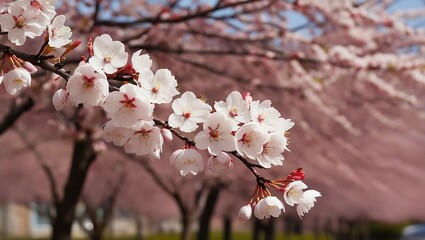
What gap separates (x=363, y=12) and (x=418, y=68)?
87 centimetres

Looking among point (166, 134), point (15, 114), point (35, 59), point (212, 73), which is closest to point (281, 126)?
point (166, 134)

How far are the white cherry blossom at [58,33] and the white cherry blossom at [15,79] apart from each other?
168mm

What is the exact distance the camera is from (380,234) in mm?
50719

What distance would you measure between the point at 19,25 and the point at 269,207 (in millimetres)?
1210

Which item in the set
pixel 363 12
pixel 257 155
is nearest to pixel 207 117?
pixel 257 155

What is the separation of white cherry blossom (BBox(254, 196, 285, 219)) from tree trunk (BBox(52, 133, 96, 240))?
6.56 m

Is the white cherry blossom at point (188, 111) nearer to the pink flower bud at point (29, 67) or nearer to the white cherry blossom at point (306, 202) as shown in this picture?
the white cherry blossom at point (306, 202)

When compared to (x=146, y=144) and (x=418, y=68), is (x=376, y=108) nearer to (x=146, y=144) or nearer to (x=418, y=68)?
(x=418, y=68)

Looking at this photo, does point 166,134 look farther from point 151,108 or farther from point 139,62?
point 139,62

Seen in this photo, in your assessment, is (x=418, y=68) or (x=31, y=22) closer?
(x=31, y=22)

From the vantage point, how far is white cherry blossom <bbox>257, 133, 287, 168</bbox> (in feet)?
7.70

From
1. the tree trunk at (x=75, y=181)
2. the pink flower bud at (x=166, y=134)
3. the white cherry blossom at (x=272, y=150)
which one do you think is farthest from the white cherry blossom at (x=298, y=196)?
the tree trunk at (x=75, y=181)

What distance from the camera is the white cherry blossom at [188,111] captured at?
2.33m

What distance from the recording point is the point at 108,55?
2.32 m
